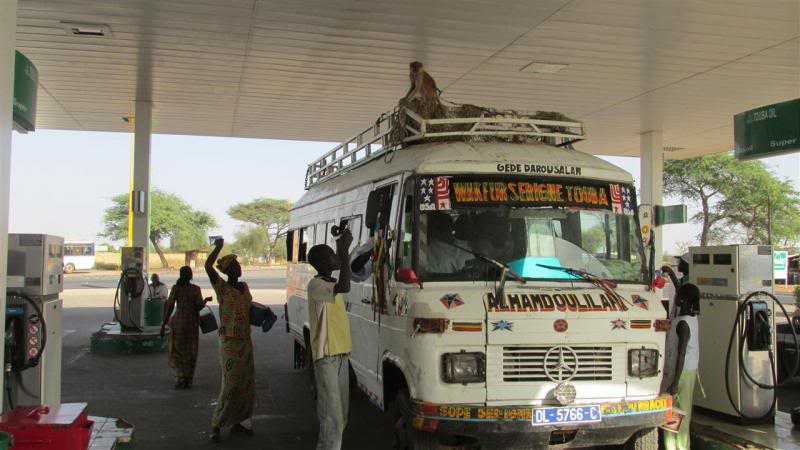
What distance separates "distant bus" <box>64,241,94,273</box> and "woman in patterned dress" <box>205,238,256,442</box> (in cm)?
5264

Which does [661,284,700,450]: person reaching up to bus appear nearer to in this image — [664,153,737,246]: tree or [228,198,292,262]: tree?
[664,153,737,246]: tree

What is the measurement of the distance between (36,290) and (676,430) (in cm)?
546

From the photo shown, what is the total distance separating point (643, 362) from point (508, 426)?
1.23 meters

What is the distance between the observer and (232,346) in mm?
6852

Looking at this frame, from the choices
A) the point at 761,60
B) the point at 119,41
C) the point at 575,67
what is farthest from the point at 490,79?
the point at 119,41

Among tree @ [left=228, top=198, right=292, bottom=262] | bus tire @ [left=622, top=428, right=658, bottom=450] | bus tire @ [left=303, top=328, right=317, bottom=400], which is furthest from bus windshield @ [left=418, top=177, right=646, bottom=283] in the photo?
tree @ [left=228, top=198, right=292, bottom=262]

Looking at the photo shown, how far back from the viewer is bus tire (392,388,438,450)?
16.7 ft

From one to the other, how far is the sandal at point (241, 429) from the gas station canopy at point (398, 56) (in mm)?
5162

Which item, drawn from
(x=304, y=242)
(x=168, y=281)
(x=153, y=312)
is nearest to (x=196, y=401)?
(x=304, y=242)

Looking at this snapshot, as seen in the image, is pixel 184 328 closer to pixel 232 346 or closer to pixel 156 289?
pixel 232 346

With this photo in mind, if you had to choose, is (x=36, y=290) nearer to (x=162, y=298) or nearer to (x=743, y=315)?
(x=743, y=315)

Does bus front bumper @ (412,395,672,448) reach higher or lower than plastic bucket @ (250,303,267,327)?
lower

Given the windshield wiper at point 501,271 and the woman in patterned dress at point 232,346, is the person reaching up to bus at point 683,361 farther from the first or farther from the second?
the woman in patterned dress at point 232,346

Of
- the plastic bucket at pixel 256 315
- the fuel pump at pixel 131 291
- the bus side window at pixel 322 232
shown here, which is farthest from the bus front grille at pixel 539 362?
the fuel pump at pixel 131 291
